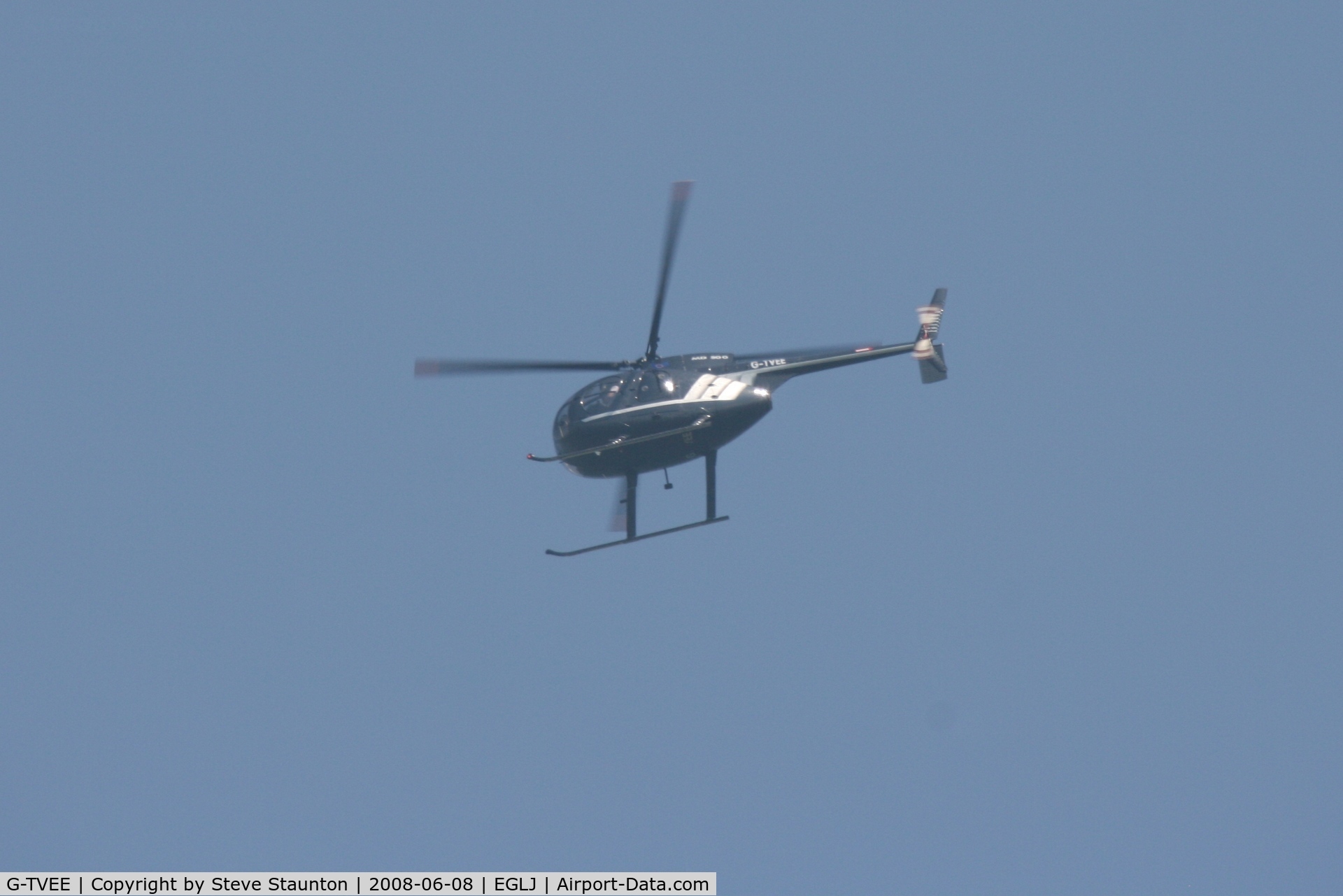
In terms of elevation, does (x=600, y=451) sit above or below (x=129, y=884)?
above

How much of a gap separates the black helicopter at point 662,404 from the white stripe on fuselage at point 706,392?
11mm

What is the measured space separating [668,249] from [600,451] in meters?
3.72

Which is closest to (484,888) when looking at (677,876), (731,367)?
(677,876)

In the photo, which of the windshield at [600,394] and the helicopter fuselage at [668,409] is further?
the windshield at [600,394]

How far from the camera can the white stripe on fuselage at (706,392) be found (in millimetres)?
22188

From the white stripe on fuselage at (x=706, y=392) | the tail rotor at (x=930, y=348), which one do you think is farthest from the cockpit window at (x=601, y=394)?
the tail rotor at (x=930, y=348)

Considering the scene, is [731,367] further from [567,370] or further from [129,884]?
[129,884]

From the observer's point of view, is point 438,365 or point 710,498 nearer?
point 438,365

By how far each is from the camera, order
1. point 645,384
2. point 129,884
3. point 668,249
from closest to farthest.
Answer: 1. point 668,249
2. point 645,384
3. point 129,884

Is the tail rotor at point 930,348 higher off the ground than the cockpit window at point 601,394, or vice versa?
the tail rotor at point 930,348

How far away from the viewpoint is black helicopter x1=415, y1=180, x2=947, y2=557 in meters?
22.2

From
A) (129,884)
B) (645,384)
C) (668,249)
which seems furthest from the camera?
(129,884)

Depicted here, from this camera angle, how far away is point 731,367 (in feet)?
74.7

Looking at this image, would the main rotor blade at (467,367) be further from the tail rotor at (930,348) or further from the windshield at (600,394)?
the tail rotor at (930,348)
